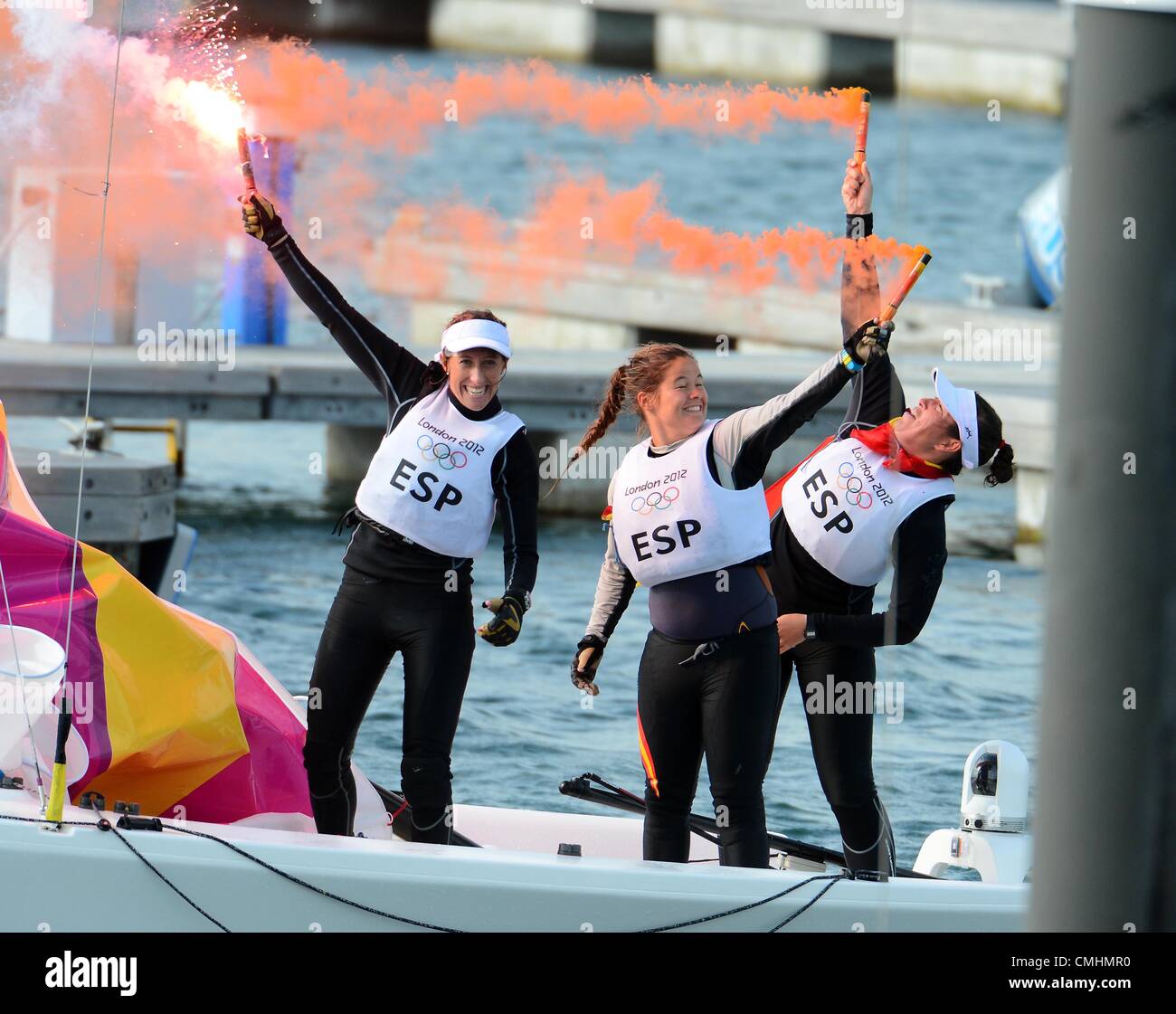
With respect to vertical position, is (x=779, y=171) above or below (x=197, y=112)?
above

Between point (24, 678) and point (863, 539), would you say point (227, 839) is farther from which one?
point (863, 539)

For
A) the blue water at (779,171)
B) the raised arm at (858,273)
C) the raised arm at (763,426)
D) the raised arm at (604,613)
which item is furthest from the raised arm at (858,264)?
the blue water at (779,171)

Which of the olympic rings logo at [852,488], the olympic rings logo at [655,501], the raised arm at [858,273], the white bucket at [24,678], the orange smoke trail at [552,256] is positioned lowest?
the white bucket at [24,678]

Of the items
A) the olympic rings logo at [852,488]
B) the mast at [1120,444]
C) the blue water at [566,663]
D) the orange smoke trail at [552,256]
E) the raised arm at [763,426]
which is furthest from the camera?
the orange smoke trail at [552,256]

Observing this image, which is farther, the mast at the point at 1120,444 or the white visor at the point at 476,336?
the white visor at the point at 476,336

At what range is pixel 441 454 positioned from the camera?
135 inches

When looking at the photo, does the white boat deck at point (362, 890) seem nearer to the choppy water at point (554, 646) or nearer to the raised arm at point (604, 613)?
the raised arm at point (604, 613)

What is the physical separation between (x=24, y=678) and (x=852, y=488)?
174 centimetres

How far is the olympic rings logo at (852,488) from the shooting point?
136 inches

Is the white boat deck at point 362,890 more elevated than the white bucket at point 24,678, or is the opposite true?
the white bucket at point 24,678

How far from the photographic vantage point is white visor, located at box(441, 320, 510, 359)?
11.1 feet

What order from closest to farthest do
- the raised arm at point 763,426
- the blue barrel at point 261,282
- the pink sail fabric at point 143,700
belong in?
the raised arm at point 763,426 < the pink sail fabric at point 143,700 < the blue barrel at point 261,282

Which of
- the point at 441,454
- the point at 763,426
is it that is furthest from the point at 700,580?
the point at 441,454

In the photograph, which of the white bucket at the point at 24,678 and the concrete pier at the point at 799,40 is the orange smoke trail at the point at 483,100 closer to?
the white bucket at the point at 24,678
